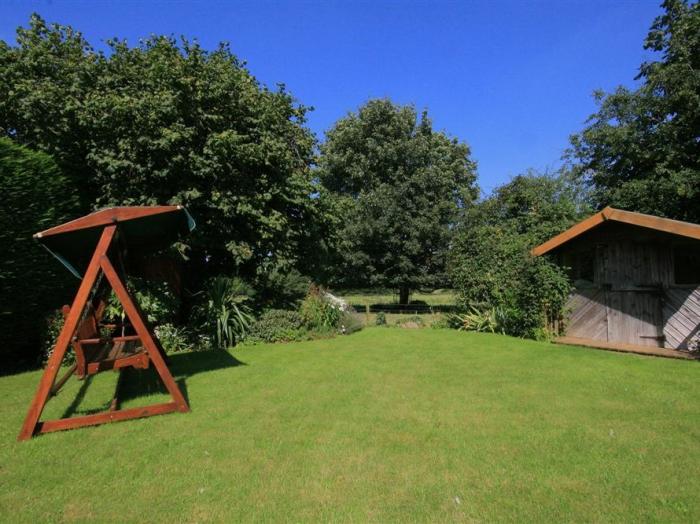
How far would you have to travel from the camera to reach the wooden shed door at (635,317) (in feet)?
32.9

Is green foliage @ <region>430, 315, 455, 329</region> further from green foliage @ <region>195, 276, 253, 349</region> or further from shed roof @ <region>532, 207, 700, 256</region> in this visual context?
green foliage @ <region>195, 276, 253, 349</region>

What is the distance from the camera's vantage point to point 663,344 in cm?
989

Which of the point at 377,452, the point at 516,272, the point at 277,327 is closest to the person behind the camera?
the point at 377,452

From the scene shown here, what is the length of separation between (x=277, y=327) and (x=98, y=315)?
5.62 metres

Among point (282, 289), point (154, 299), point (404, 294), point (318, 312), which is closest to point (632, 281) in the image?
point (318, 312)

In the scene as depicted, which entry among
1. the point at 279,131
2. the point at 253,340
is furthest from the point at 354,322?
the point at 279,131

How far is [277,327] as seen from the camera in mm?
12031

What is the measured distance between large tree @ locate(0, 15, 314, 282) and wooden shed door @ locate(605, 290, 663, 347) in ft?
29.2

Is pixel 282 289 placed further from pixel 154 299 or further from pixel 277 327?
pixel 154 299

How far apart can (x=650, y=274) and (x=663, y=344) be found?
1698mm

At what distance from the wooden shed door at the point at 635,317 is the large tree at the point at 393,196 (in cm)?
1097

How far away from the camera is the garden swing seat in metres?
4.62

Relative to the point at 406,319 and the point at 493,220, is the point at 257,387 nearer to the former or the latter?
the point at 406,319

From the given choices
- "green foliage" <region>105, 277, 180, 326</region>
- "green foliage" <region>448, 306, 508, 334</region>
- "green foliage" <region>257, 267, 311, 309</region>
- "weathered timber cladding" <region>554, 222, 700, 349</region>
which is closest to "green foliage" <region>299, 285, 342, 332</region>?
"green foliage" <region>257, 267, 311, 309</region>
